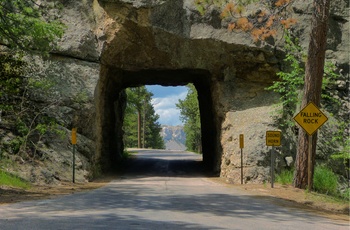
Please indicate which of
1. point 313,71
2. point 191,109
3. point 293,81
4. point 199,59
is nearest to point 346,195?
point 313,71

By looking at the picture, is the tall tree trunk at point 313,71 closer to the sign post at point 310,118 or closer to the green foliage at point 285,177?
the sign post at point 310,118

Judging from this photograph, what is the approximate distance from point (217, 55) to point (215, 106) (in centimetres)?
316

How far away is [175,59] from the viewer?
72.1 ft

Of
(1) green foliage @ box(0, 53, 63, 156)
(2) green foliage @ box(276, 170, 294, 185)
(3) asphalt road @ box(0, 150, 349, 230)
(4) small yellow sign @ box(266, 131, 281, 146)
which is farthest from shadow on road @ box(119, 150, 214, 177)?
(3) asphalt road @ box(0, 150, 349, 230)

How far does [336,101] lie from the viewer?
2016 centimetres

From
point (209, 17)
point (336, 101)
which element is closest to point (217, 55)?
point (209, 17)

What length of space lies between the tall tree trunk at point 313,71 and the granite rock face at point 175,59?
10.9 ft

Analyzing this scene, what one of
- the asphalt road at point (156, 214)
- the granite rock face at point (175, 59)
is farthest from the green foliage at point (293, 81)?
the asphalt road at point (156, 214)

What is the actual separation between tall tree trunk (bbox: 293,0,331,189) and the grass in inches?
381

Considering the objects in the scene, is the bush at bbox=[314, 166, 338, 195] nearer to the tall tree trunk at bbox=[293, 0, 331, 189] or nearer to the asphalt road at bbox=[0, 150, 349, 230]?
the tall tree trunk at bbox=[293, 0, 331, 189]

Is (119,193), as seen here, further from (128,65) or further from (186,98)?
(186,98)

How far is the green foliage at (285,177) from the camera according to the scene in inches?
661

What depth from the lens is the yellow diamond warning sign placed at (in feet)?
44.3

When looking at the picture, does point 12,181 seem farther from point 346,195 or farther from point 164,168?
point 164,168
